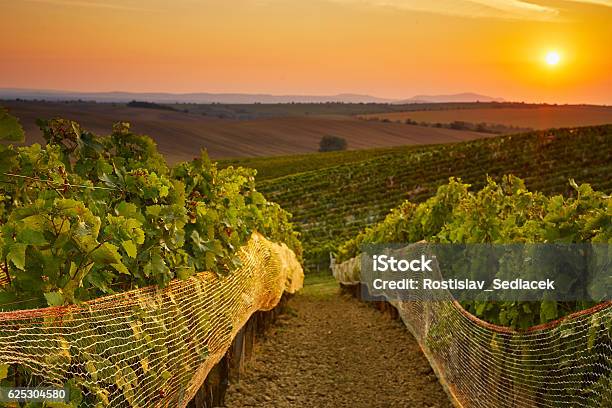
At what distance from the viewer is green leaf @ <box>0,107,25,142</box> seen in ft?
11.3

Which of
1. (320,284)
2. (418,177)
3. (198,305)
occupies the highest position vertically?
(198,305)

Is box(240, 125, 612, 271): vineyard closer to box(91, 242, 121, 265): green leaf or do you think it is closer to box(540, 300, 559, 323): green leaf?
box(540, 300, 559, 323): green leaf

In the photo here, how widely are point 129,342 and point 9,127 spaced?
1637 millimetres

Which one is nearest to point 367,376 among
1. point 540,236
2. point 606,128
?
point 540,236

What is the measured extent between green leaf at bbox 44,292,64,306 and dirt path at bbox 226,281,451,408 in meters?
4.94

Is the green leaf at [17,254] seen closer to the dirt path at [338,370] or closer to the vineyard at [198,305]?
the vineyard at [198,305]

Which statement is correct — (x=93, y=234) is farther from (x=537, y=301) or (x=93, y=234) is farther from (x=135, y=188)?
(x=537, y=301)

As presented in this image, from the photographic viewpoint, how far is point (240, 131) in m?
94.4

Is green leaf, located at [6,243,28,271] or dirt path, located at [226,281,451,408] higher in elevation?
green leaf, located at [6,243,28,271]

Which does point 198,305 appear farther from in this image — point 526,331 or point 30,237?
point 526,331

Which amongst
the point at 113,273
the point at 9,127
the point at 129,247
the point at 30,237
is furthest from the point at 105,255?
the point at 9,127

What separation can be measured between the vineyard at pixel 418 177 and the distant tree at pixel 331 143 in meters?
39.6

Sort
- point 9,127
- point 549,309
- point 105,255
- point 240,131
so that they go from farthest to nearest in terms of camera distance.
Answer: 1. point 240,131
2. point 549,309
3. point 105,255
4. point 9,127

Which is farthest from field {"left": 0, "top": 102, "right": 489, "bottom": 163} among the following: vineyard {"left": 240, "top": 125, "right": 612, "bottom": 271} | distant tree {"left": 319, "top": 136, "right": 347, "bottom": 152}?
vineyard {"left": 240, "top": 125, "right": 612, "bottom": 271}
